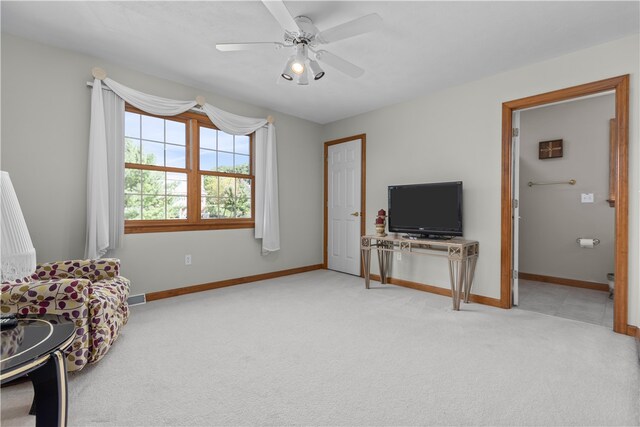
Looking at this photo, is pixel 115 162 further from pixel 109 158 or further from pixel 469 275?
pixel 469 275

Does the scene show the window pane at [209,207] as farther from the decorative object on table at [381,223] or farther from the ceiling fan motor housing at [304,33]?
the ceiling fan motor housing at [304,33]

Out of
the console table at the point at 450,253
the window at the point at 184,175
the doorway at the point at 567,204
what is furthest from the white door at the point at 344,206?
the doorway at the point at 567,204

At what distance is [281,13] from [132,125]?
7.79ft

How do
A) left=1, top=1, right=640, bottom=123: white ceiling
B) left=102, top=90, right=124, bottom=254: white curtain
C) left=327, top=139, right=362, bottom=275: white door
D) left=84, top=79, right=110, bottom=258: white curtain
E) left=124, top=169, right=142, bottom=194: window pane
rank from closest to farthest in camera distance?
left=1, top=1, right=640, bottom=123: white ceiling
left=84, top=79, right=110, bottom=258: white curtain
left=102, top=90, right=124, bottom=254: white curtain
left=124, top=169, right=142, bottom=194: window pane
left=327, top=139, right=362, bottom=275: white door

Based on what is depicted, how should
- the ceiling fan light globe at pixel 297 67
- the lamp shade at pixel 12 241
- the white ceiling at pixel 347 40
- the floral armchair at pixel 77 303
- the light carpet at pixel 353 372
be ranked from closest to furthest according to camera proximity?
the lamp shade at pixel 12 241 < the light carpet at pixel 353 372 < the floral armchair at pixel 77 303 < the white ceiling at pixel 347 40 < the ceiling fan light globe at pixel 297 67

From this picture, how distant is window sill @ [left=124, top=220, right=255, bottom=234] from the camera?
3.36 meters

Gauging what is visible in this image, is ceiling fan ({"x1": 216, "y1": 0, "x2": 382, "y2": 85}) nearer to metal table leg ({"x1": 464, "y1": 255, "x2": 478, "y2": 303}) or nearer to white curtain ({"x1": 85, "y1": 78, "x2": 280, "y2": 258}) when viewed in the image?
white curtain ({"x1": 85, "y1": 78, "x2": 280, "y2": 258})

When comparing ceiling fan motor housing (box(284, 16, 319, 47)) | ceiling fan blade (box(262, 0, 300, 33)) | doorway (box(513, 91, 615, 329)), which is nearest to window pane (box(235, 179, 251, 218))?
ceiling fan motor housing (box(284, 16, 319, 47))

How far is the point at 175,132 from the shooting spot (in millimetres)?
3715

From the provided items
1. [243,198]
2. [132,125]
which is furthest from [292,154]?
[132,125]

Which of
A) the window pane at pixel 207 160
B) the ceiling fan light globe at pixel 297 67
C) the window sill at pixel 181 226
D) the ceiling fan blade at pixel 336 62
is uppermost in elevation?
the ceiling fan blade at pixel 336 62

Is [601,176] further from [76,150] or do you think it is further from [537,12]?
[76,150]

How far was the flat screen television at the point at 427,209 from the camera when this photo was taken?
3459 mm

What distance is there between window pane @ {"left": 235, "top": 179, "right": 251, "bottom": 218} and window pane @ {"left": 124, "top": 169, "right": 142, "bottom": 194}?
3.91 ft
